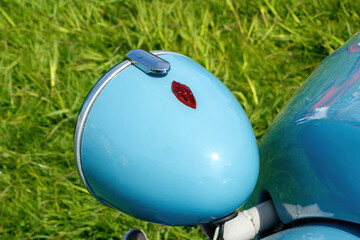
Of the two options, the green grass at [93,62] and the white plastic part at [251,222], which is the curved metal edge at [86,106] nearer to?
the white plastic part at [251,222]

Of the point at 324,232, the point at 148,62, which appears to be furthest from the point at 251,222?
the point at 148,62

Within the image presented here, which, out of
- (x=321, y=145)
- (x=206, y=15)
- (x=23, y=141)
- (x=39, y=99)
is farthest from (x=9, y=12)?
(x=321, y=145)

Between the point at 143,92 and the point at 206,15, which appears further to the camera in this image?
the point at 206,15

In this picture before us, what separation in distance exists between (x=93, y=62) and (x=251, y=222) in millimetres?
1737

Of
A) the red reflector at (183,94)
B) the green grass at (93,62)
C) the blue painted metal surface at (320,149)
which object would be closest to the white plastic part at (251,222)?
the blue painted metal surface at (320,149)

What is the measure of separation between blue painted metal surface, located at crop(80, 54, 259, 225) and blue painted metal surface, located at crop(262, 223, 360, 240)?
12 cm

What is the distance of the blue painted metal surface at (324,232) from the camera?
32.2 inches

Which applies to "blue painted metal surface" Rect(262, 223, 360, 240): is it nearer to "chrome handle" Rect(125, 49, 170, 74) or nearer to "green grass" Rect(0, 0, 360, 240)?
"chrome handle" Rect(125, 49, 170, 74)

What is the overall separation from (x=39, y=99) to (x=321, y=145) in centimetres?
177

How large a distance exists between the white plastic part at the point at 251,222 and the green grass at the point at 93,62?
2.93 feet

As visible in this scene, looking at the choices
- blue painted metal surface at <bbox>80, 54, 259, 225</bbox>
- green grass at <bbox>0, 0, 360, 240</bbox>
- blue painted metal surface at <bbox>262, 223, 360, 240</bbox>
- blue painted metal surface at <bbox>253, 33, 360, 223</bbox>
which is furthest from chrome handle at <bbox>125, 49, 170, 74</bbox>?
green grass at <bbox>0, 0, 360, 240</bbox>

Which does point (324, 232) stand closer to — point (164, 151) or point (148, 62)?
point (164, 151)

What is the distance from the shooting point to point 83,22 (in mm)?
2609

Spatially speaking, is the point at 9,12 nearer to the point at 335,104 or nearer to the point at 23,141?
the point at 23,141
